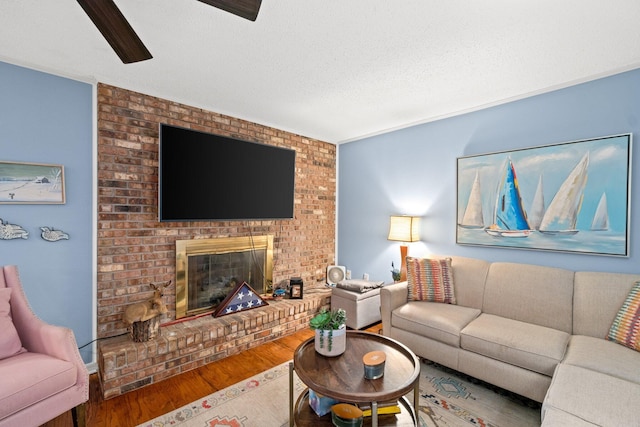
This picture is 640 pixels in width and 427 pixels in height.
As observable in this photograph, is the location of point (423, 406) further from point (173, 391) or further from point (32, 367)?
point (32, 367)

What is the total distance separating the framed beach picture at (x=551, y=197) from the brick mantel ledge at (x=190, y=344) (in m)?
2.03

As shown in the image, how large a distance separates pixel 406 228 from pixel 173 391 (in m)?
2.62

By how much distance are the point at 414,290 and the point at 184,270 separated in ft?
7.29

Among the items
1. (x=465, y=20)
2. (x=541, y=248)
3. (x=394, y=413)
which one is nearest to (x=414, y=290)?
(x=541, y=248)

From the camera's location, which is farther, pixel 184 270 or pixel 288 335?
pixel 288 335

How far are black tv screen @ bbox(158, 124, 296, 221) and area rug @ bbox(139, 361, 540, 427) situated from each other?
1.47 m

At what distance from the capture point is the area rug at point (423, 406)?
1.84m

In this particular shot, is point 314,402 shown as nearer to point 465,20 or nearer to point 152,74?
point 465,20

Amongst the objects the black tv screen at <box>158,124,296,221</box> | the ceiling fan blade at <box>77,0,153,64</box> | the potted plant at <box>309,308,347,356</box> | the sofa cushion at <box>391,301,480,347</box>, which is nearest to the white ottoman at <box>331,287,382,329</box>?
the sofa cushion at <box>391,301,480,347</box>

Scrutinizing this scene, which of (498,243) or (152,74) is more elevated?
(152,74)

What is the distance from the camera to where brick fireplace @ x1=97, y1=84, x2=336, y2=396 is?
2.30 meters

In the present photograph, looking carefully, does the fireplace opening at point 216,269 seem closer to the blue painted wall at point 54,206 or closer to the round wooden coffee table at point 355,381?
the blue painted wall at point 54,206

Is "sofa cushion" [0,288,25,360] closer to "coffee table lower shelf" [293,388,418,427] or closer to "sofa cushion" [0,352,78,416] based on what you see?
"sofa cushion" [0,352,78,416]

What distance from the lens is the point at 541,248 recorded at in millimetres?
2572
